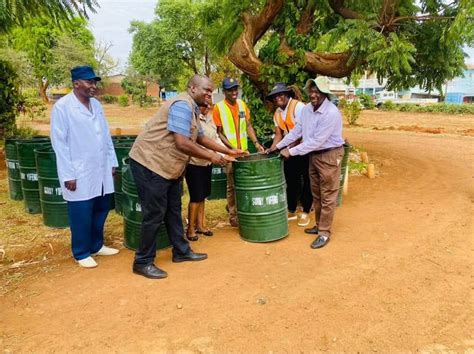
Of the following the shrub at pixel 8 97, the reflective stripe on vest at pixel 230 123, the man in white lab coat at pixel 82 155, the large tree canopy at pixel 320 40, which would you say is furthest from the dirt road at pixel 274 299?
the shrub at pixel 8 97

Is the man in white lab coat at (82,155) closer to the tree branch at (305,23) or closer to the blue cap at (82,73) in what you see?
the blue cap at (82,73)

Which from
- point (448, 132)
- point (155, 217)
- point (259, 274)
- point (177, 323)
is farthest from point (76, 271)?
point (448, 132)

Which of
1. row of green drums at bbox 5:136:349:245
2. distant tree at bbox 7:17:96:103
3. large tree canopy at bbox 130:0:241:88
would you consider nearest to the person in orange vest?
row of green drums at bbox 5:136:349:245

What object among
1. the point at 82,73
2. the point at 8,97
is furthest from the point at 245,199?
the point at 8,97

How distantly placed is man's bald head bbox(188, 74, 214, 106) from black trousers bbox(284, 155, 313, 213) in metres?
1.76

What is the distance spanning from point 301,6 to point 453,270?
6039 mm

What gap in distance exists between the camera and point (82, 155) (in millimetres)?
3578

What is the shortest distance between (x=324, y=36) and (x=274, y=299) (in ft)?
20.5

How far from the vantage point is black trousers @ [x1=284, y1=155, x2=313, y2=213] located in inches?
195

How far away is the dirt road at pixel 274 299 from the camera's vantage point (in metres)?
2.68

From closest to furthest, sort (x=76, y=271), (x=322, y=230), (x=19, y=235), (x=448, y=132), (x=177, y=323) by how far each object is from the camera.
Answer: (x=177, y=323)
(x=76, y=271)
(x=322, y=230)
(x=19, y=235)
(x=448, y=132)

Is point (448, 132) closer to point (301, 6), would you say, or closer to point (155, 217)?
point (301, 6)

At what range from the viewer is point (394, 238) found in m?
4.48

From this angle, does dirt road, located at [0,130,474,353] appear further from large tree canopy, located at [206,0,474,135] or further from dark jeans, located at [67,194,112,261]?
large tree canopy, located at [206,0,474,135]
